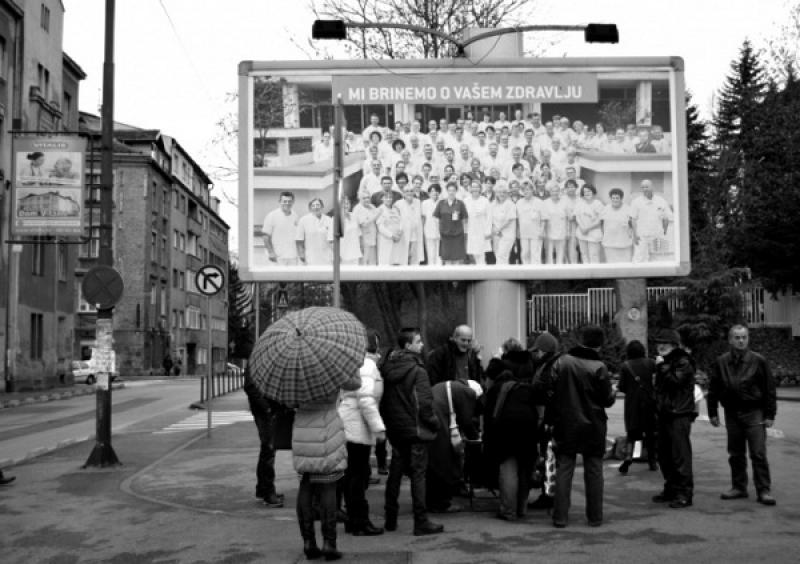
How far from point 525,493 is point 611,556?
5.71ft

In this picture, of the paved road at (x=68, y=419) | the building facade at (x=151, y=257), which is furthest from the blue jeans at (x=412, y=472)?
the building facade at (x=151, y=257)

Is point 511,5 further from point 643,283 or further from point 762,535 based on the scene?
point 762,535

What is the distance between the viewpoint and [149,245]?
67312 millimetres

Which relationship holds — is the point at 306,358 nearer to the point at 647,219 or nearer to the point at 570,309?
the point at 647,219

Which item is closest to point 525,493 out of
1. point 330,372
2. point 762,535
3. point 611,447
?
point 762,535

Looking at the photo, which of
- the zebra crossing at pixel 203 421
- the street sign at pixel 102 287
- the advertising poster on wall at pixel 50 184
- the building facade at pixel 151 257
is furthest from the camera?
the building facade at pixel 151 257

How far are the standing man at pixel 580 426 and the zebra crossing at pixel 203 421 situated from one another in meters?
12.1

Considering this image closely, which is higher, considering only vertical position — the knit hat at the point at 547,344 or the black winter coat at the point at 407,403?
the knit hat at the point at 547,344

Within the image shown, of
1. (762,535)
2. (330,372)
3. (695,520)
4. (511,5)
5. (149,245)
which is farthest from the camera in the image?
(149,245)

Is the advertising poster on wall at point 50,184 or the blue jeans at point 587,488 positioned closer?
the blue jeans at point 587,488

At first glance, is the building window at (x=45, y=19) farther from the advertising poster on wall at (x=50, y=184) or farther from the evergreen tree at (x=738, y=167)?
the evergreen tree at (x=738, y=167)

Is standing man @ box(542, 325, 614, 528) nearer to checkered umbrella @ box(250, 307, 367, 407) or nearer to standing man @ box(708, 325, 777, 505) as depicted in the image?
standing man @ box(708, 325, 777, 505)

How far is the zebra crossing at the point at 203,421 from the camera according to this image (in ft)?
64.5

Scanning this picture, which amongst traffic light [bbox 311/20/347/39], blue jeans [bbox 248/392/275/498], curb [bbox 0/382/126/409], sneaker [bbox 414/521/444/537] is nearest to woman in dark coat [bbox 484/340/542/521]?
sneaker [bbox 414/521/444/537]
